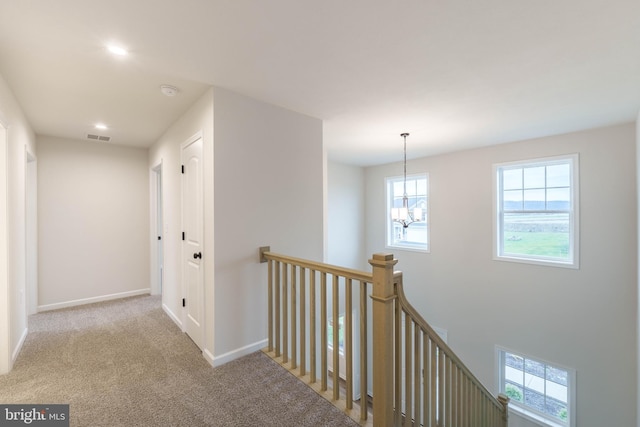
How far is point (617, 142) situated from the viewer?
343cm

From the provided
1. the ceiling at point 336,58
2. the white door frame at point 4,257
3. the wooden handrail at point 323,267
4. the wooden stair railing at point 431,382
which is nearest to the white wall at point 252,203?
the wooden handrail at point 323,267

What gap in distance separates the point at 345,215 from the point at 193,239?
3627mm

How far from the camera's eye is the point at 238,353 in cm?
247

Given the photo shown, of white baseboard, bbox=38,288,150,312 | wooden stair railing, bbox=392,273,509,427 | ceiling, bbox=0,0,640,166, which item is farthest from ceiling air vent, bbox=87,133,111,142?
wooden stair railing, bbox=392,273,509,427

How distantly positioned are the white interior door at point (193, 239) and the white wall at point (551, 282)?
408cm

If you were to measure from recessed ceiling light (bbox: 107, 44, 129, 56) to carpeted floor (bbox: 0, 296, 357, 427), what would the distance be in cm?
230

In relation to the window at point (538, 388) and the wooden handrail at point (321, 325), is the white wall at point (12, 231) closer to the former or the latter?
the wooden handrail at point (321, 325)

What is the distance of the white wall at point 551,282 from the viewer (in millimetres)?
3393

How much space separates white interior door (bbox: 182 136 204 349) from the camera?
2.59m

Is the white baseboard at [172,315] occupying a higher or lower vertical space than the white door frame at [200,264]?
lower

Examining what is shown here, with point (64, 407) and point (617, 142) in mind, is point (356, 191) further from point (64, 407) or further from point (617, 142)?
point (64, 407)

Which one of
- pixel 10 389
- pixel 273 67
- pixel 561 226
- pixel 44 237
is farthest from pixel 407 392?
pixel 44 237

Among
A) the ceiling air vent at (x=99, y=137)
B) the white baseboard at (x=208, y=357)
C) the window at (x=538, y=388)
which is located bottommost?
the window at (x=538, y=388)

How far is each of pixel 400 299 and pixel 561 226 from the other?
366cm
